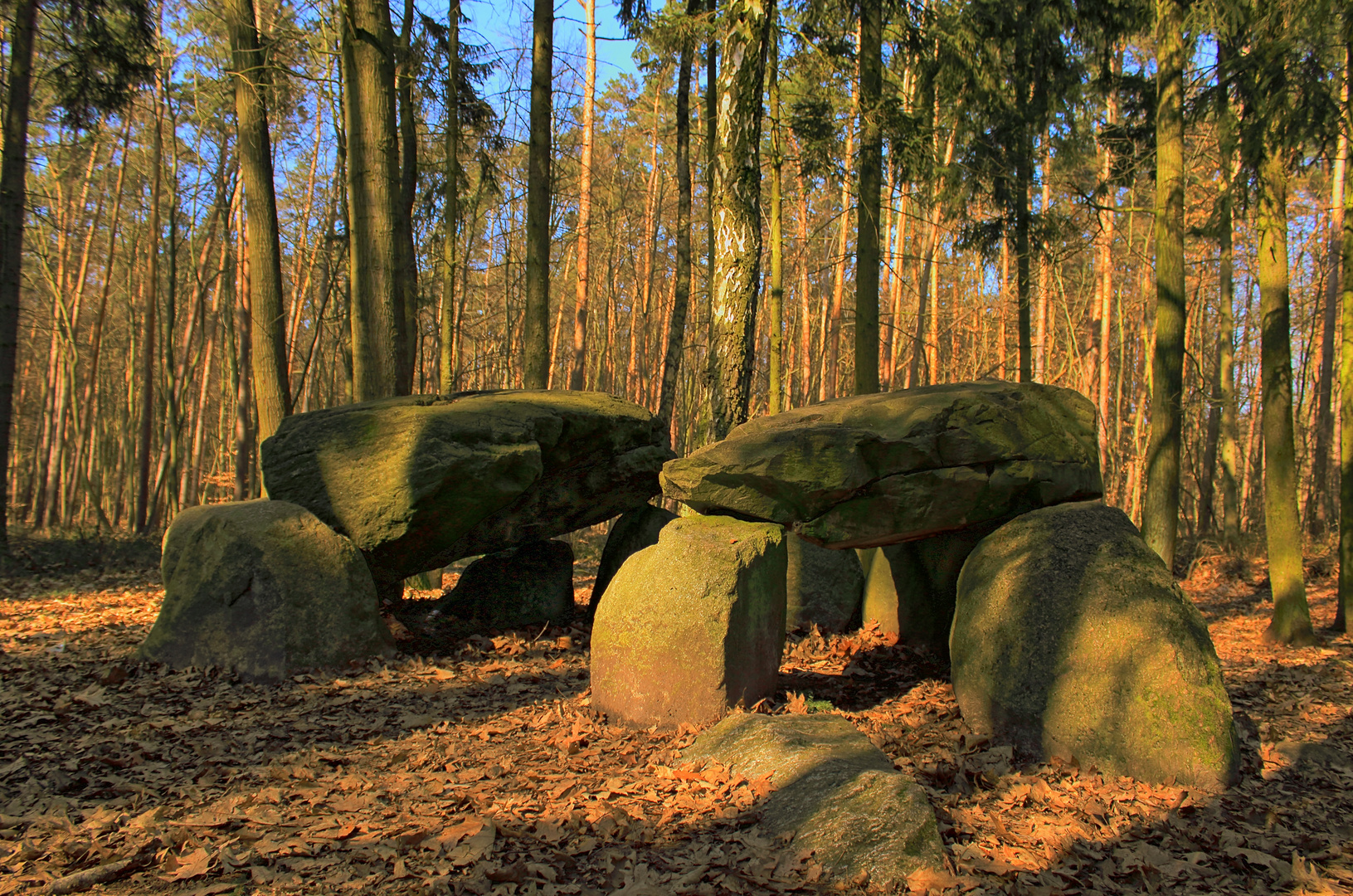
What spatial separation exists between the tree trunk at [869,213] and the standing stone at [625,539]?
2686mm

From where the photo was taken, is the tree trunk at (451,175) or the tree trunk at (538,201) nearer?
the tree trunk at (538,201)

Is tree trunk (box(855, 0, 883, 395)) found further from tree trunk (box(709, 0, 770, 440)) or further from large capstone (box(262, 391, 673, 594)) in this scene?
large capstone (box(262, 391, 673, 594))

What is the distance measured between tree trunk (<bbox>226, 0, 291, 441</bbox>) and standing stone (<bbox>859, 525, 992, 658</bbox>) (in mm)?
6631

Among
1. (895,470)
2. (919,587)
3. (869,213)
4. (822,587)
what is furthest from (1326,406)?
(895,470)

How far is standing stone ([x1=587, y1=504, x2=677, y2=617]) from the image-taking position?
7.70 meters

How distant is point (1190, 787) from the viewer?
3.95m

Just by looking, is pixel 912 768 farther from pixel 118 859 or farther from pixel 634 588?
pixel 118 859

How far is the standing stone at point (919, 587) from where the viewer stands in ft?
20.7

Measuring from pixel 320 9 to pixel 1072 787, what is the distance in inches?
391

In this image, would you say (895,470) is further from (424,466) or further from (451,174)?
(451,174)

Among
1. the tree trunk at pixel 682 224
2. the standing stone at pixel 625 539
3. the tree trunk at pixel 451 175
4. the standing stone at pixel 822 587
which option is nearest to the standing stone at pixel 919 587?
the standing stone at pixel 822 587

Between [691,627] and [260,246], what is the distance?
7038mm

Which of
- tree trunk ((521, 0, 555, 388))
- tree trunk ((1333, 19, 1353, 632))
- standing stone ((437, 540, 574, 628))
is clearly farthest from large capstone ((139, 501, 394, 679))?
tree trunk ((1333, 19, 1353, 632))

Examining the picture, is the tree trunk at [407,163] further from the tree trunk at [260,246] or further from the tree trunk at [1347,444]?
the tree trunk at [1347,444]
